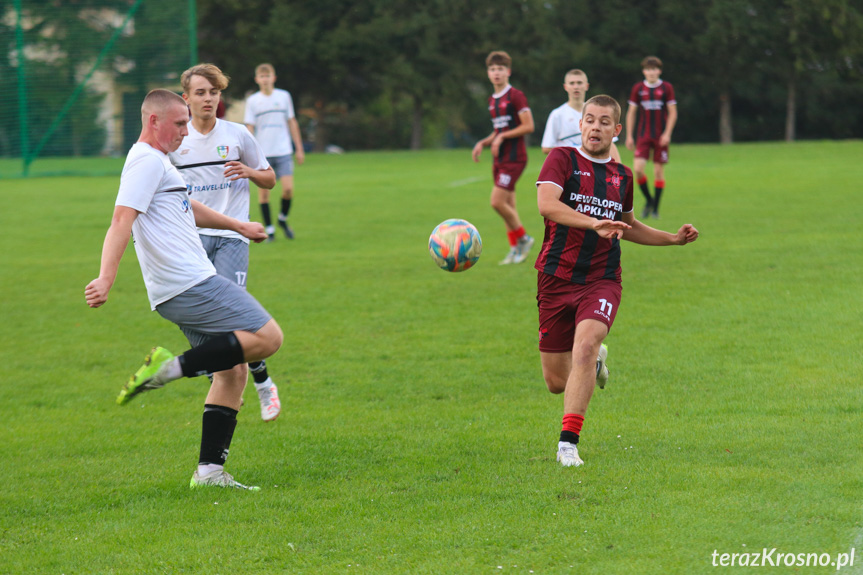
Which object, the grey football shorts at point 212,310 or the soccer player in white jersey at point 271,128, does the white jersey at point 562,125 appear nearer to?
the soccer player in white jersey at point 271,128

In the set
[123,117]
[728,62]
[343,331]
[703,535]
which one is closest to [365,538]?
[703,535]

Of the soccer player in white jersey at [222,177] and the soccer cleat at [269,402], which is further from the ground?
the soccer player in white jersey at [222,177]

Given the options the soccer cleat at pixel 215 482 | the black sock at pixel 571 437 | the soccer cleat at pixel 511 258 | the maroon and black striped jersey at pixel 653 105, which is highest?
the maroon and black striped jersey at pixel 653 105

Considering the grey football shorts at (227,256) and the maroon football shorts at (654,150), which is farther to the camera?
the maroon football shorts at (654,150)

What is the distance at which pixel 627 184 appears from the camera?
548 cm

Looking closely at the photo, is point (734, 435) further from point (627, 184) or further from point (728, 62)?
point (728, 62)

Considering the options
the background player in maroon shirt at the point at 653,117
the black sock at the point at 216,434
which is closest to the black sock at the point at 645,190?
the background player in maroon shirt at the point at 653,117

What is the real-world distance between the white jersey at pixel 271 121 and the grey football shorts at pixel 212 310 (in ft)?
32.7

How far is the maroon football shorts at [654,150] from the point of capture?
15.4 metres

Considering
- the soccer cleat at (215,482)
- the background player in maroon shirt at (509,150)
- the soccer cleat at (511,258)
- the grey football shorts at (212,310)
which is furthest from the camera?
the soccer cleat at (511,258)

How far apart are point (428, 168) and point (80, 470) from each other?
25.3 meters

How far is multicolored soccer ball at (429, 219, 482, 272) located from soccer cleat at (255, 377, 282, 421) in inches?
53.2

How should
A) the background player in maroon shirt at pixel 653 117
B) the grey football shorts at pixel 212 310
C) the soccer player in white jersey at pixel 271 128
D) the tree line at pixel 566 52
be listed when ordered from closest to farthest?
the grey football shorts at pixel 212 310
the soccer player in white jersey at pixel 271 128
the background player in maroon shirt at pixel 653 117
the tree line at pixel 566 52

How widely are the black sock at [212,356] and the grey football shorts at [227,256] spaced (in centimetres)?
151
